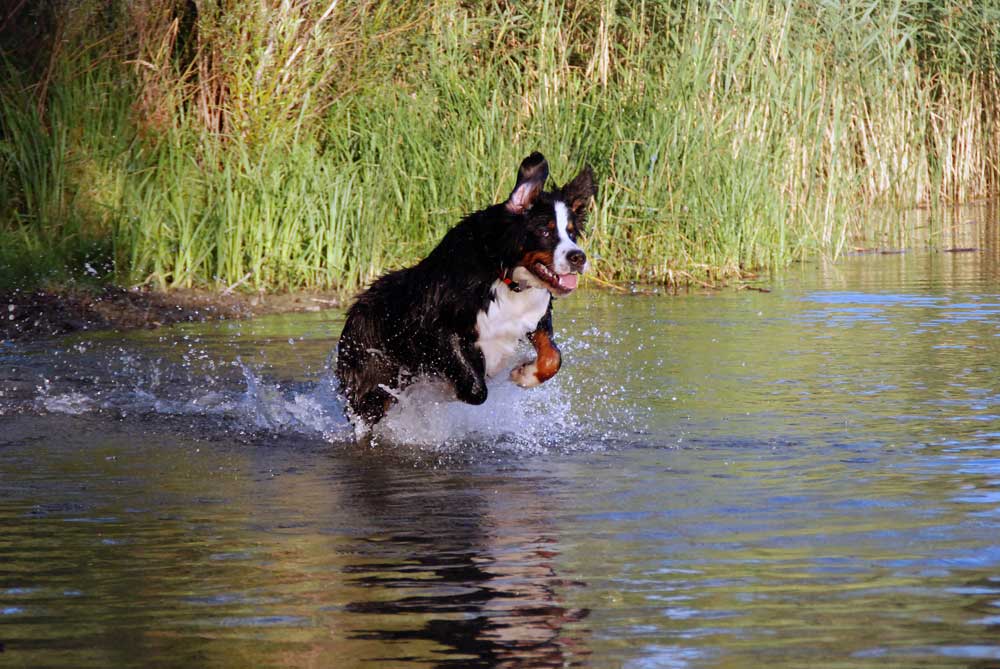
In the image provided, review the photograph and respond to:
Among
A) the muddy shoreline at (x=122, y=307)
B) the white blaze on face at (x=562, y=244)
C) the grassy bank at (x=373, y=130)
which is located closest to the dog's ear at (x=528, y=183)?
the white blaze on face at (x=562, y=244)

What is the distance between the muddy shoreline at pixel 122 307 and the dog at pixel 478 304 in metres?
3.83

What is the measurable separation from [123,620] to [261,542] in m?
0.92

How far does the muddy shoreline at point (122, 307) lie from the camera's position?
10.5 meters

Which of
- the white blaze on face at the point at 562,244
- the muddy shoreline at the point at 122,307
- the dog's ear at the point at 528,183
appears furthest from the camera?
the muddy shoreline at the point at 122,307

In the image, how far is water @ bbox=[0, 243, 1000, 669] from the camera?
12.5 feet

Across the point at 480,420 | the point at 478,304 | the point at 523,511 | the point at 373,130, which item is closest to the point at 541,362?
the point at 478,304

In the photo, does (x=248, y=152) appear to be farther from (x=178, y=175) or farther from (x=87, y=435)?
(x=87, y=435)

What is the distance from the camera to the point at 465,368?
7020 mm

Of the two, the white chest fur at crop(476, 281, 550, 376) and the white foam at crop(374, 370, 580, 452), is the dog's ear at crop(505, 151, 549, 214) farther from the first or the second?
the white foam at crop(374, 370, 580, 452)

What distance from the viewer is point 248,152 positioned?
12305 mm

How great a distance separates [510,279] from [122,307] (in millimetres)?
5022

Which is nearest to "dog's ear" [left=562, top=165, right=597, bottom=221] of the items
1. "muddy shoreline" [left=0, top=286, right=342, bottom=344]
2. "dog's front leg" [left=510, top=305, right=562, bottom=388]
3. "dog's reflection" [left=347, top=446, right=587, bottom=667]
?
"dog's front leg" [left=510, top=305, right=562, bottom=388]

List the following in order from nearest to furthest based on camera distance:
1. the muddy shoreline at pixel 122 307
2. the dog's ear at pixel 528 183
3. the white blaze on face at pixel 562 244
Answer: the white blaze on face at pixel 562 244 < the dog's ear at pixel 528 183 < the muddy shoreline at pixel 122 307

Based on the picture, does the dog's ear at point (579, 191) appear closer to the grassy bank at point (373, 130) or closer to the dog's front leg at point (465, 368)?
the dog's front leg at point (465, 368)
